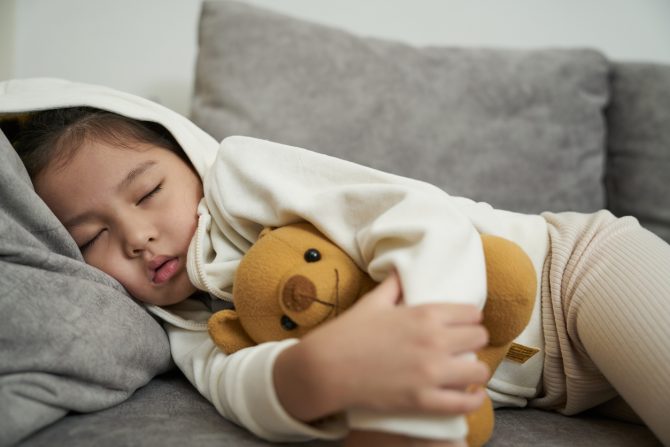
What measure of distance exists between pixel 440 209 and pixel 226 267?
367mm

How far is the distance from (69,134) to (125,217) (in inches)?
8.3

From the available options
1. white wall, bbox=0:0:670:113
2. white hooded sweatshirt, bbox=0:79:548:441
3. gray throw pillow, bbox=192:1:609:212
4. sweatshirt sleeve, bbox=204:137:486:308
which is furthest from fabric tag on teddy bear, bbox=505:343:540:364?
white wall, bbox=0:0:670:113

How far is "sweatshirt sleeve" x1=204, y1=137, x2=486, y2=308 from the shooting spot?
0.59 meters

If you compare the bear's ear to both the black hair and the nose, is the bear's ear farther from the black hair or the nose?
the black hair

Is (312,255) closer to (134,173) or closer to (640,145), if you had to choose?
(134,173)

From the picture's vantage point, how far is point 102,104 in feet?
3.22

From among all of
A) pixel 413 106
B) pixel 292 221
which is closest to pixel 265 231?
pixel 292 221

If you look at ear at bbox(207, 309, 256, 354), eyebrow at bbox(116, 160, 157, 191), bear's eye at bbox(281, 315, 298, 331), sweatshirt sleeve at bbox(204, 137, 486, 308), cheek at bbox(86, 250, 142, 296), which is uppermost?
sweatshirt sleeve at bbox(204, 137, 486, 308)

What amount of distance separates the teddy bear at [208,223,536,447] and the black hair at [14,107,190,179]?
A: 16.0 inches

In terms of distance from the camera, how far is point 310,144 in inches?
47.7

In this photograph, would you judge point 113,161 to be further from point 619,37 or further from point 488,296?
point 619,37

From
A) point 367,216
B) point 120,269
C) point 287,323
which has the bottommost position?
point 120,269

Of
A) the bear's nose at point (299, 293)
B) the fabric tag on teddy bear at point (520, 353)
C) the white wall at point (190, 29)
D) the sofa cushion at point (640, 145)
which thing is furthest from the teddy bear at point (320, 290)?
the white wall at point (190, 29)

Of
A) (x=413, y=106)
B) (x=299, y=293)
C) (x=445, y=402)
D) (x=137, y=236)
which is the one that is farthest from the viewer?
(x=413, y=106)
